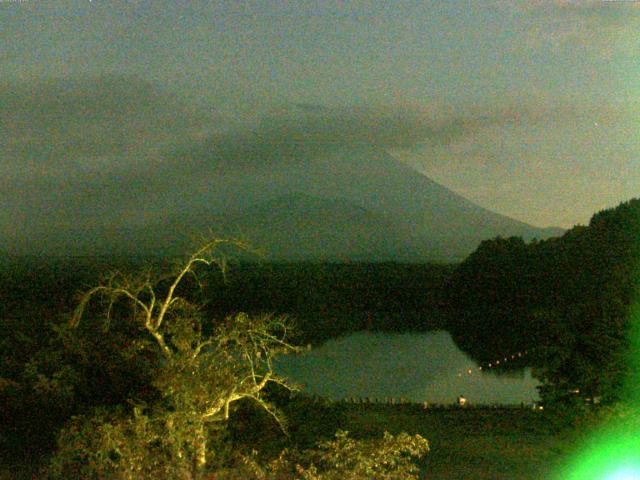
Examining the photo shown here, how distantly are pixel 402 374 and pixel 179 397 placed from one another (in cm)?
2221

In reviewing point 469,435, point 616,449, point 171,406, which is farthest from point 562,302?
A: point 171,406

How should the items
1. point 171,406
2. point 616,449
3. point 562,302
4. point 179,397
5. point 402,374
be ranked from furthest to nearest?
point 562,302 → point 402,374 → point 616,449 → point 171,406 → point 179,397

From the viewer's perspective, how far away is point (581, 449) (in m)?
8.52

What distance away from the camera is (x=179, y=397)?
A: 6.37m

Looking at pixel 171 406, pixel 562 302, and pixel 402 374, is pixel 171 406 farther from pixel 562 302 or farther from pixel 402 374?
pixel 562 302

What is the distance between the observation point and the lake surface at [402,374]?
2292cm

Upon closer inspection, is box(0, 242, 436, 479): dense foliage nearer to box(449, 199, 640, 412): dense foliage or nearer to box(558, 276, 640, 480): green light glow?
box(558, 276, 640, 480): green light glow

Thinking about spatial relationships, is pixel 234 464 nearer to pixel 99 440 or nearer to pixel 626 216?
pixel 99 440

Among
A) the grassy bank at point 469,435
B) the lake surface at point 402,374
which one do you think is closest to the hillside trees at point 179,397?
the grassy bank at point 469,435

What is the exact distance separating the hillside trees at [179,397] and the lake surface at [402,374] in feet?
38.6

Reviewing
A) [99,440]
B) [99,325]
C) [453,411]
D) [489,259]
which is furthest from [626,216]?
[99,440]

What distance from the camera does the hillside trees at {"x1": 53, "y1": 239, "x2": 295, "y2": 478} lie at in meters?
6.30

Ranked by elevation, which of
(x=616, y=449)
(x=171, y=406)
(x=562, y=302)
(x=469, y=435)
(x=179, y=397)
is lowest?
(x=562, y=302)

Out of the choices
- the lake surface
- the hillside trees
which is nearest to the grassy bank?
the hillside trees
